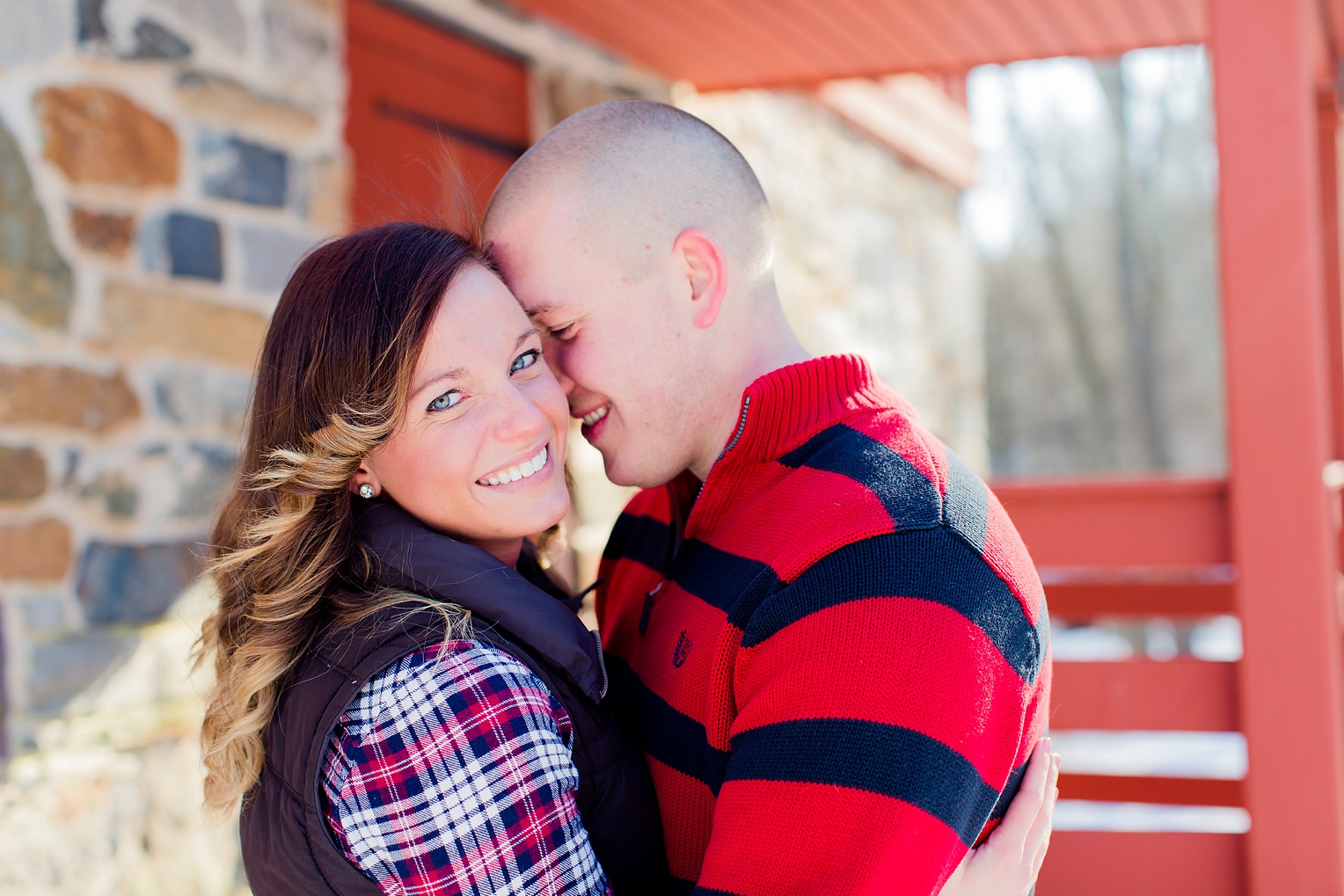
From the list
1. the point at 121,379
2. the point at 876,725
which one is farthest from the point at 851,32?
the point at 876,725

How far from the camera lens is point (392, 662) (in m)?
1.31

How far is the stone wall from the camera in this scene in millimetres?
2430

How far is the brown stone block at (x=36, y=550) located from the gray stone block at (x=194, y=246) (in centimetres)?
71

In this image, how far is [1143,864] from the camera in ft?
10.2

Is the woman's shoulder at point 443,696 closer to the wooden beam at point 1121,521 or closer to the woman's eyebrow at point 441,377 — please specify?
the woman's eyebrow at point 441,377

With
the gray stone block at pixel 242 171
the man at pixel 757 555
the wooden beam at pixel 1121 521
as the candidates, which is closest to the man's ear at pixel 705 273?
the man at pixel 757 555

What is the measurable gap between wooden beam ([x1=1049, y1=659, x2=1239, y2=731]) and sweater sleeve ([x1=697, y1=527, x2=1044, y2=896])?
201 cm

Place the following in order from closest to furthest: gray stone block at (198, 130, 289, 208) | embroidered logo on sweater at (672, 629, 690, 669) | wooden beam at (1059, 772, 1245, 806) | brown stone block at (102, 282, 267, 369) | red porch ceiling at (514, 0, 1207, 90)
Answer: embroidered logo on sweater at (672, 629, 690, 669) → brown stone block at (102, 282, 267, 369) → gray stone block at (198, 130, 289, 208) → wooden beam at (1059, 772, 1245, 806) → red porch ceiling at (514, 0, 1207, 90)

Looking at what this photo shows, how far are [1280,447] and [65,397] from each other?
9.61ft

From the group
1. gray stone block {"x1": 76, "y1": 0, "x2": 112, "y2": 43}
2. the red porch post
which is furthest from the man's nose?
the red porch post

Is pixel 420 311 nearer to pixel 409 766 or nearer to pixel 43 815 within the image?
pixel 409 766

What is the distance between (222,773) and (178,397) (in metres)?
1.58

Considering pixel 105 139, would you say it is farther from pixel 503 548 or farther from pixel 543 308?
pixel 503 548

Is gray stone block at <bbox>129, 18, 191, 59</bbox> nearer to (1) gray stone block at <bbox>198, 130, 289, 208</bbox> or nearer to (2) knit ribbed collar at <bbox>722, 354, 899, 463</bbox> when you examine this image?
(1) gray stone block at <bbox>198, 130, 289, 208</bbox>
